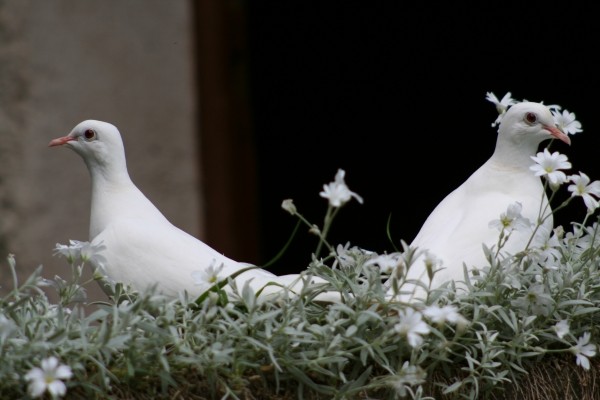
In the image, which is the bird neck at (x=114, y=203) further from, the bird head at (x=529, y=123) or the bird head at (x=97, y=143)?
the bird head at (x=529, y=123)

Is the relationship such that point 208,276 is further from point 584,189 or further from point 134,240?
point 584,189

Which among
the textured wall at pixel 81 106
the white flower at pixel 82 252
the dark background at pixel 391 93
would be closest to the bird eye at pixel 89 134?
the white flower at pixel 82 252

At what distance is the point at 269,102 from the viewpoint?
3412 mm

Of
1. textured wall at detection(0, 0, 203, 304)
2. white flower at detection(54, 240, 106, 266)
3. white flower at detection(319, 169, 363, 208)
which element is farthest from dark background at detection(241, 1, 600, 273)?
white flower at detection(319, 169, 363, 208)

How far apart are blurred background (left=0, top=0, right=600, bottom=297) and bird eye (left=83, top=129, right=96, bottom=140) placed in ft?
3.83

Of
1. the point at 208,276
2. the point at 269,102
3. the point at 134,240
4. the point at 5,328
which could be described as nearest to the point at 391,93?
the point at 269,102

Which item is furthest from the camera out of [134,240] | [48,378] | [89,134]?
[89,134]

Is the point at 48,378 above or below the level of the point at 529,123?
below

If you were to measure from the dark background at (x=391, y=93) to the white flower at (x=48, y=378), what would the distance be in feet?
7.51

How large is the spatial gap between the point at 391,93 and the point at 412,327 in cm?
255

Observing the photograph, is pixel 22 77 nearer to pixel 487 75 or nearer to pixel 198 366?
pixel 487 75

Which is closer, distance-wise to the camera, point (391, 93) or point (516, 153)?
point (516, 153)

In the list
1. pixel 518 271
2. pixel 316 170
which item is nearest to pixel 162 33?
pixel 316 170

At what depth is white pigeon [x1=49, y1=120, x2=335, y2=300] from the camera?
135 cm
